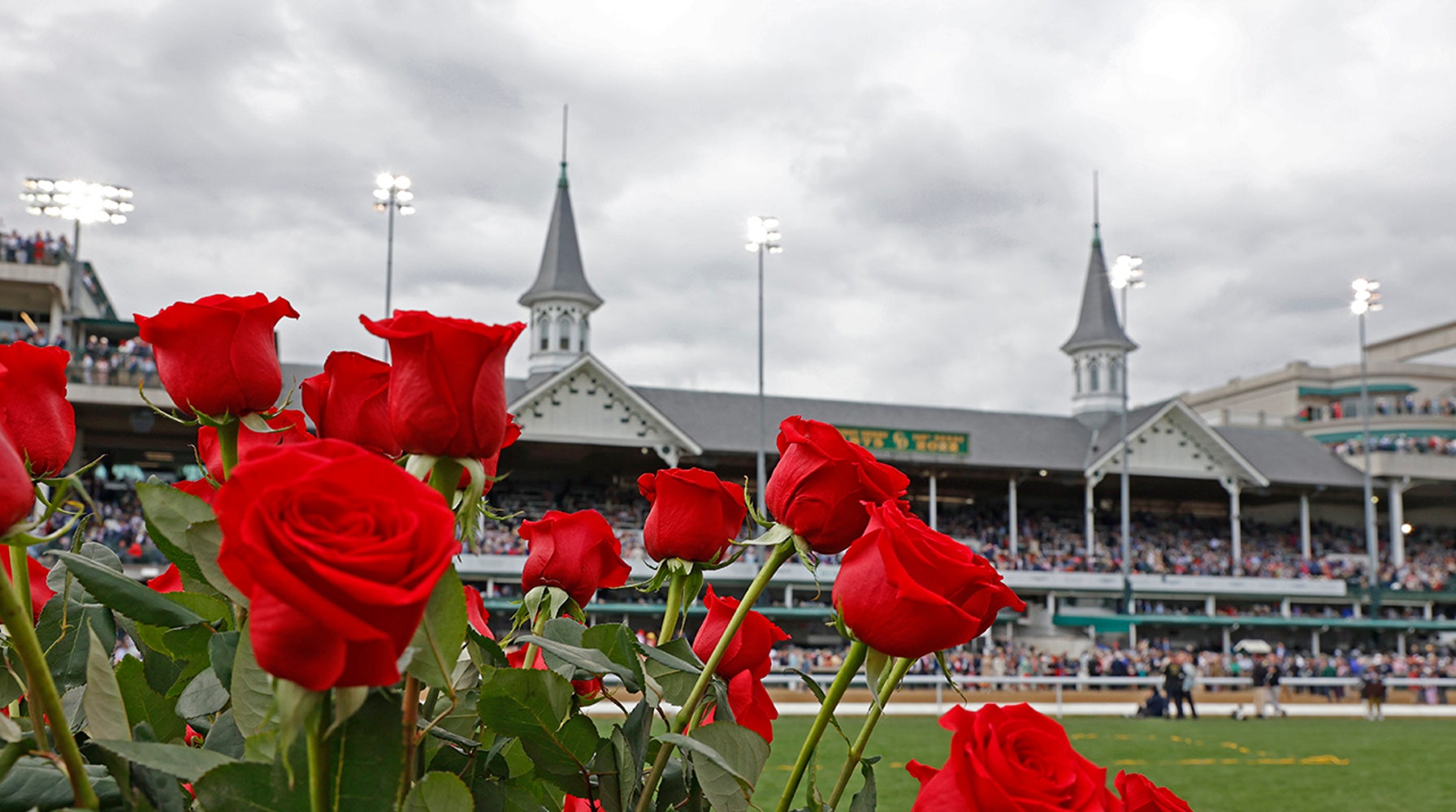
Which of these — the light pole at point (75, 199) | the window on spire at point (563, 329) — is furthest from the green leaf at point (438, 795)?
the window on spire at point (563, 329)

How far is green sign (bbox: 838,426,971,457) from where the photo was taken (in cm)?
3281

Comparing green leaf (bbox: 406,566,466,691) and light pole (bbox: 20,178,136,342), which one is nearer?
green leaf (bbox: 406,566,466,691)

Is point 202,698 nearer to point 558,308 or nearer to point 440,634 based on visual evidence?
point 440,634

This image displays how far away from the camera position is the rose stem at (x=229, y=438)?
1.07 m

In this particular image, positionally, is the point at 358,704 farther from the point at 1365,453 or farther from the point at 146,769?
the point at 1365,453

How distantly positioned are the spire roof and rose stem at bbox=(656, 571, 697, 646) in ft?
150

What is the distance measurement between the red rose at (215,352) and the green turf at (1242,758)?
706 centimetres

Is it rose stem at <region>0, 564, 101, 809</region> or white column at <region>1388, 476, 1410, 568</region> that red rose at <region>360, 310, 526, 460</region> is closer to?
rose stem at <region>0, 564, 101, 809</region>

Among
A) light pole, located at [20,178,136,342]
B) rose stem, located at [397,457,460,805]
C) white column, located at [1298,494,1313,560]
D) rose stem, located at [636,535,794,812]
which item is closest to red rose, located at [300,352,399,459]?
rose stem, located at [397,457,460,805]

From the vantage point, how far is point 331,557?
609mm

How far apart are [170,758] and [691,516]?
0.67 m

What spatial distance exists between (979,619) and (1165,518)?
41822mm

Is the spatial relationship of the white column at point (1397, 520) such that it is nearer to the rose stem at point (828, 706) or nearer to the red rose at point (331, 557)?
the rose stem at point (828, 706)

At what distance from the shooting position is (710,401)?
36125 mm
